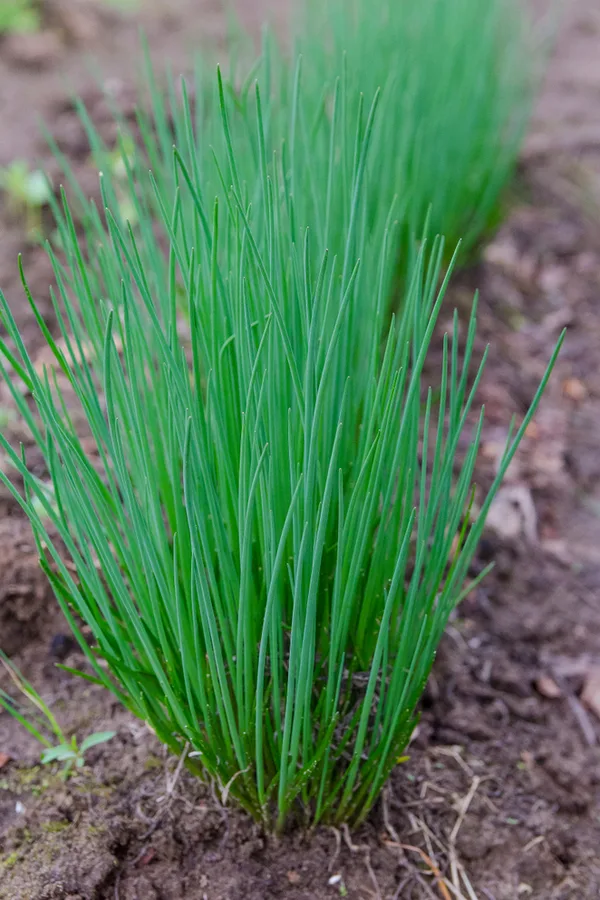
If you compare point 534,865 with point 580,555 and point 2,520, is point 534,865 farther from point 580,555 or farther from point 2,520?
point 2,520

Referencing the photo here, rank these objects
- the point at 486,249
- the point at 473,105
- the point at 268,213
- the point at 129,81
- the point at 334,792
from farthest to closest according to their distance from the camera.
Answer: the point at 129,81
the point at 486,249
the point at 473,105
the point at 334,792
the point at 268,213

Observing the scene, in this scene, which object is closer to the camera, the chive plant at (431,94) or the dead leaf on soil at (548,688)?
the dead leaf on soil at (548,688)

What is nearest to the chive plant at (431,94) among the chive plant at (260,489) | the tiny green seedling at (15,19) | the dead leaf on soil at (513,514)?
the chive plant at (260,489)

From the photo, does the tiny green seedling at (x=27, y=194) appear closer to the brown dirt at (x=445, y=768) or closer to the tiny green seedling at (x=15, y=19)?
the brown dirt at (x=445, y=768)

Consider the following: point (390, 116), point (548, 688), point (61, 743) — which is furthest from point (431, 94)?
point (61, 743)

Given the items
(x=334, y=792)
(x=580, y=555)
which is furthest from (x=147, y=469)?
(x=580, y=555)

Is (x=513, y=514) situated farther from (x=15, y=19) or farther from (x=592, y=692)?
(x=15, y=19)
